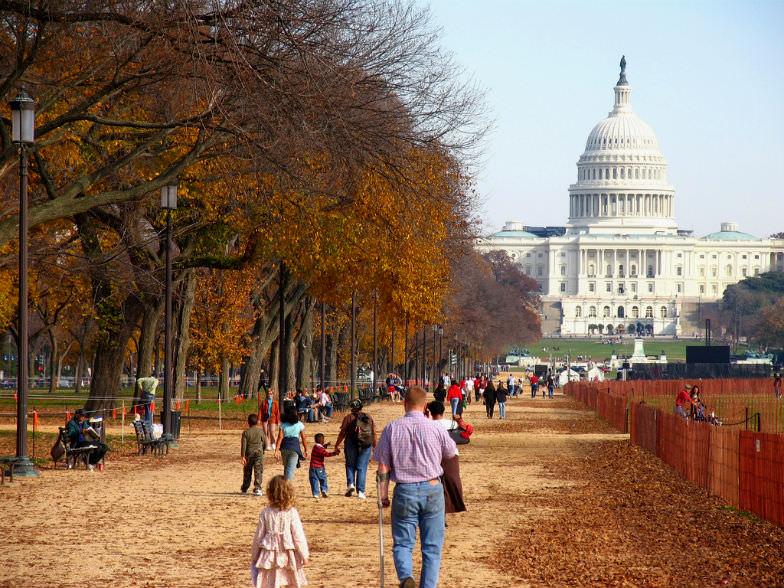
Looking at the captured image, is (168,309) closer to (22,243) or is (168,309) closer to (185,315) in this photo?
(22,243)

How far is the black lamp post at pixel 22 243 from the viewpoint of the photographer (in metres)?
19.9

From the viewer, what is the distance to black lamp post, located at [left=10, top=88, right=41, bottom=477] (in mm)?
19875

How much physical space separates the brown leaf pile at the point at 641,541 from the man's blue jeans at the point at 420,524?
1.63m

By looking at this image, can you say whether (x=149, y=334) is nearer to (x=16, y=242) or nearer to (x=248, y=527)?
(x=16, y=242)

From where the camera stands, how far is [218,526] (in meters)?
15.8

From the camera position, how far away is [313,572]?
12703mm

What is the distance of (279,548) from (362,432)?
8.79m

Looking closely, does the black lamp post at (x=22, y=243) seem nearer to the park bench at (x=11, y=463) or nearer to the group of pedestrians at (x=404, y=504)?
the park bench at (x=11, y=463)

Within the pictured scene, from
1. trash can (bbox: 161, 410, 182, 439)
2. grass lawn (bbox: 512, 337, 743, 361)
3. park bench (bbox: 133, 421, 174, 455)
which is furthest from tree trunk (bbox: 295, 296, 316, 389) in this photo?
grass lawn (bbox: 512, 337, 743, 361)

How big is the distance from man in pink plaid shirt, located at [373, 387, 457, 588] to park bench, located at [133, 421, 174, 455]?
15.5 meters

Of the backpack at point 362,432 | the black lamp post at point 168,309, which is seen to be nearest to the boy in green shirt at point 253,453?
the backpack at point 362,432

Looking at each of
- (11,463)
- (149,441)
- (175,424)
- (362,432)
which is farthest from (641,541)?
(175,424)

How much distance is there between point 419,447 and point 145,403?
23.5 metres

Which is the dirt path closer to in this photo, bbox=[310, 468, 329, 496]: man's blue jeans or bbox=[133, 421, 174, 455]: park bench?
bbox=[310, 468, 329, 496]: man's blue jeans
